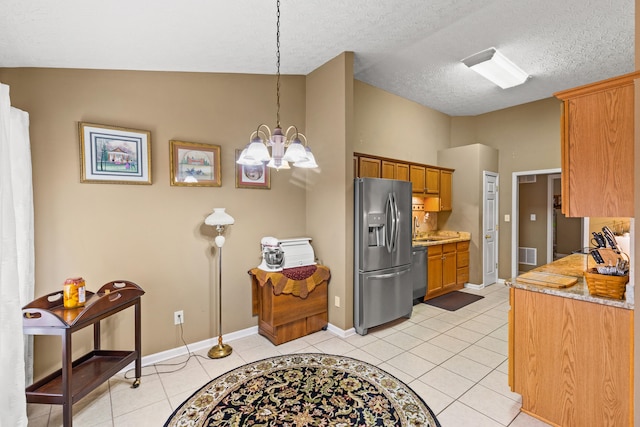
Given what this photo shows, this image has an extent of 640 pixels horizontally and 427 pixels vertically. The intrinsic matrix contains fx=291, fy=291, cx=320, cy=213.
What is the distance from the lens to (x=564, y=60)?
11.5ft

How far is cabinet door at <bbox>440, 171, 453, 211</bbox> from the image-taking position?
5.23m

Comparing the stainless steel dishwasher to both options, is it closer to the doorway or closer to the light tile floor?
the light tile floor

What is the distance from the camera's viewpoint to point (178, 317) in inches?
113

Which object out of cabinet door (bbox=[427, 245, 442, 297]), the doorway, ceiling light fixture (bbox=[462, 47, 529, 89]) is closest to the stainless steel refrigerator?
cabinet door (bbox=[427, 245, 442, 297])

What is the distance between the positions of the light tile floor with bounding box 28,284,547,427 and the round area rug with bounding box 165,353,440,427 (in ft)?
0.40

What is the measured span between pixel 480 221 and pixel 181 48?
16.4 ft

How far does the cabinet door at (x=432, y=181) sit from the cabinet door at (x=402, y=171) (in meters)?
0.60

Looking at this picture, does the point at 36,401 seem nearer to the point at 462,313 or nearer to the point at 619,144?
the point at 619,144

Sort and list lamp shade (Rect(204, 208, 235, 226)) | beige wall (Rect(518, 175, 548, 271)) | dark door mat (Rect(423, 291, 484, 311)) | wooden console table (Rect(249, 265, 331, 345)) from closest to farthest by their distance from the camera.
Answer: lamp shade (Rect(204, 208, 235, 226)) → wooden console table (Rect(249, 265, 331, 345)) → dark door mat (Rect(423, 291, 484, 311)) → beige wall (Rect(518, 175, 548, 271))

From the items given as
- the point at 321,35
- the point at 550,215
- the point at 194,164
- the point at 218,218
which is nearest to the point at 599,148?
the point at 321,35

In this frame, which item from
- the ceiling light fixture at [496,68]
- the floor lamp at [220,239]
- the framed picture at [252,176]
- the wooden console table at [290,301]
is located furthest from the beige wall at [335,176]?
the ceiling light fixture at [496,68]

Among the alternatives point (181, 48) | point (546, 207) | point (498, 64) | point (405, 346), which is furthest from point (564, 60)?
point (181, 48)

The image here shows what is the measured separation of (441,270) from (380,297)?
5.90 feet

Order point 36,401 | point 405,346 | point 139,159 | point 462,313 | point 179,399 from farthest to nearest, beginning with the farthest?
point 462,313 → point 405,346 → point 139,159 → point 179,399 → point 36,401
